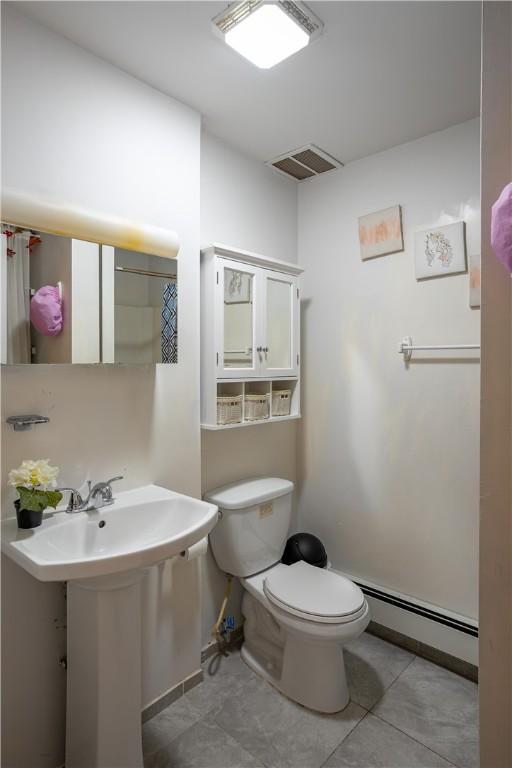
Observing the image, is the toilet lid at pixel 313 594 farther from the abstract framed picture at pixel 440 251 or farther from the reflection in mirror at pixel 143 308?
the abstract framed picture at pixel 440 251

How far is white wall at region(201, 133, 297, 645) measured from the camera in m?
2.06

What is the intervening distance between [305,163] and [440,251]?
2.81ft

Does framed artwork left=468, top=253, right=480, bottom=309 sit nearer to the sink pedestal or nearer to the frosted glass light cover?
the frosted glass light cover

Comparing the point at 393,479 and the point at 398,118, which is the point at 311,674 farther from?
the point at 398,118

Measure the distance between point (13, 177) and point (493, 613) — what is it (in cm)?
167

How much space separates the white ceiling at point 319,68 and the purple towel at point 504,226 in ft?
3.45

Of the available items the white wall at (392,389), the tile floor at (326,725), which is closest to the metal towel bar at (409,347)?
the white wall at (392,389)

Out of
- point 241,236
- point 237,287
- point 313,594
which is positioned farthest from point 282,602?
point 241,236

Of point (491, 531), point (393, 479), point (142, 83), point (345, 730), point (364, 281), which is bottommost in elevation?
point (345, 730)

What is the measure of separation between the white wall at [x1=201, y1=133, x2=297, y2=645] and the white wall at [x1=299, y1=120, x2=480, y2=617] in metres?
0.13

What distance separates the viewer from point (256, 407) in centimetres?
210

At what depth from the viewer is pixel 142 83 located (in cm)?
167

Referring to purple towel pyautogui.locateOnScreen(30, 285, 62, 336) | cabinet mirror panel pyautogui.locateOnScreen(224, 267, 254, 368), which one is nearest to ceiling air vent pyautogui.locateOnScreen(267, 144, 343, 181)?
cabinet mirror panel pyautogui.locateOnScreen(224, 267, 254, 368)

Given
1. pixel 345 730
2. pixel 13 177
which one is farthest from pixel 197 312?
pixel 345 730
